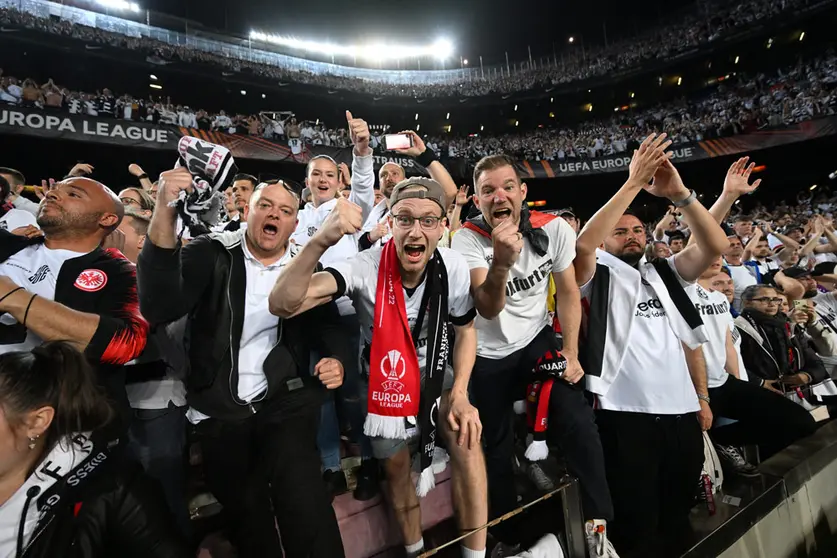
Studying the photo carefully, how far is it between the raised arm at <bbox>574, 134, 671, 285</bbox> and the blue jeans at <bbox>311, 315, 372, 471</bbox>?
4.85 ft

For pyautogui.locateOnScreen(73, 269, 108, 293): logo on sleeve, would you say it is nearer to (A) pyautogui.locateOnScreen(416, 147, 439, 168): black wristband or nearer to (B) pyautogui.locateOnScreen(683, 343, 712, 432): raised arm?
(A) pyautogui.locateOnScreen(416, 147, 439, 168): black wristband

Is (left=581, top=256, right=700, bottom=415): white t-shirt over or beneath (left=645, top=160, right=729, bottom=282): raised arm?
beneath

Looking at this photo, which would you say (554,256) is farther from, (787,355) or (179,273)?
(787,355)

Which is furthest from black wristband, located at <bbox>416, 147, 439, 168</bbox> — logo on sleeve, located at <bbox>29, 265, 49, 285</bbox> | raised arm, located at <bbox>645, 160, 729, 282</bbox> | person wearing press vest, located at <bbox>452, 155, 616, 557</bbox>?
logo on sleeve, located at <bbox>29, 265, 49, 285</bbox>

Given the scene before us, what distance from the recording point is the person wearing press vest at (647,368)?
2.43 m

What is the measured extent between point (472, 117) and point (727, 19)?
552 inches

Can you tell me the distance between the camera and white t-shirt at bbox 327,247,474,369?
198 cm

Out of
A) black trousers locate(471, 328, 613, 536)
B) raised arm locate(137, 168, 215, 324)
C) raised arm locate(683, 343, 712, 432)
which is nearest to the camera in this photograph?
raised arm locate(137, 168, 215, 324)

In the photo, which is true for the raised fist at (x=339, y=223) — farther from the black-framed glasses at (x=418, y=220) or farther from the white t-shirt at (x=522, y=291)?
the white t-shirt at (x=522, y=291)

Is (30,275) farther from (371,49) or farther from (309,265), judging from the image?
(371,49)

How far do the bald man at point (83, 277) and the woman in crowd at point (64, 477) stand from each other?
201 mm

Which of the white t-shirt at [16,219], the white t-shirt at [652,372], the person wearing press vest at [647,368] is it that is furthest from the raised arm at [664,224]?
the white t-shirt at [16,219]

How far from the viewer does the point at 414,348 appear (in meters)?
1.89

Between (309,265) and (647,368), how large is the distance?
215 centimetres
